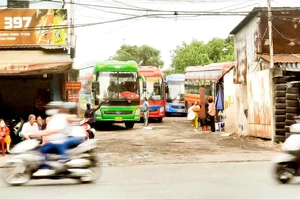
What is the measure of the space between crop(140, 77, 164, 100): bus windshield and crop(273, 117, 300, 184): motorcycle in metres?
29.0

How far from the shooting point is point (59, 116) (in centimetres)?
1188

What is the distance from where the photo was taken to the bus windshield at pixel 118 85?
1236 inches

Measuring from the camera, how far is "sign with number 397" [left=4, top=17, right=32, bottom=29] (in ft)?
75.3

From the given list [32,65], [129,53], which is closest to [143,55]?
[129,53]

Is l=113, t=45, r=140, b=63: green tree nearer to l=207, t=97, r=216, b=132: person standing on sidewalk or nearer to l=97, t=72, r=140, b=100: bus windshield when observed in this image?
l=97, t=72, r=140, b=100: bus windshield

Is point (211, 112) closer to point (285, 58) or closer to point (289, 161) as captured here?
point (285, 58)

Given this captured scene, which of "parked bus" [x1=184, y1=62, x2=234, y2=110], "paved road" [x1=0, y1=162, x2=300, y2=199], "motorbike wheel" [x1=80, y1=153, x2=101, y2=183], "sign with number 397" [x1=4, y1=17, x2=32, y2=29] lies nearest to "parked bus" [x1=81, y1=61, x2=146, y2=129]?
"parked bus" [x1=184, y1=62, x2=234, y2=110]

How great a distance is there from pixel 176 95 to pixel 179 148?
2808cm

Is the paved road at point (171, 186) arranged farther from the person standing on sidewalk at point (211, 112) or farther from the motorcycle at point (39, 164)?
the person standing on sidewalk at point (211, 112)

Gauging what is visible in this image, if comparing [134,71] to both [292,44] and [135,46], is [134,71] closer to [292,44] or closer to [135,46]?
[292,44]

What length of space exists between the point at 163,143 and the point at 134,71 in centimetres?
894

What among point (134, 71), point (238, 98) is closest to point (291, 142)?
point (238, 98)

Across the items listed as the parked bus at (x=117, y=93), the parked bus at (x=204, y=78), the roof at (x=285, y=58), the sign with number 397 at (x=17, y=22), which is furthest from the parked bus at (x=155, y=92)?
the sign with number 397 at (x=17, y=22)

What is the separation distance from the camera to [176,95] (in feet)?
162
